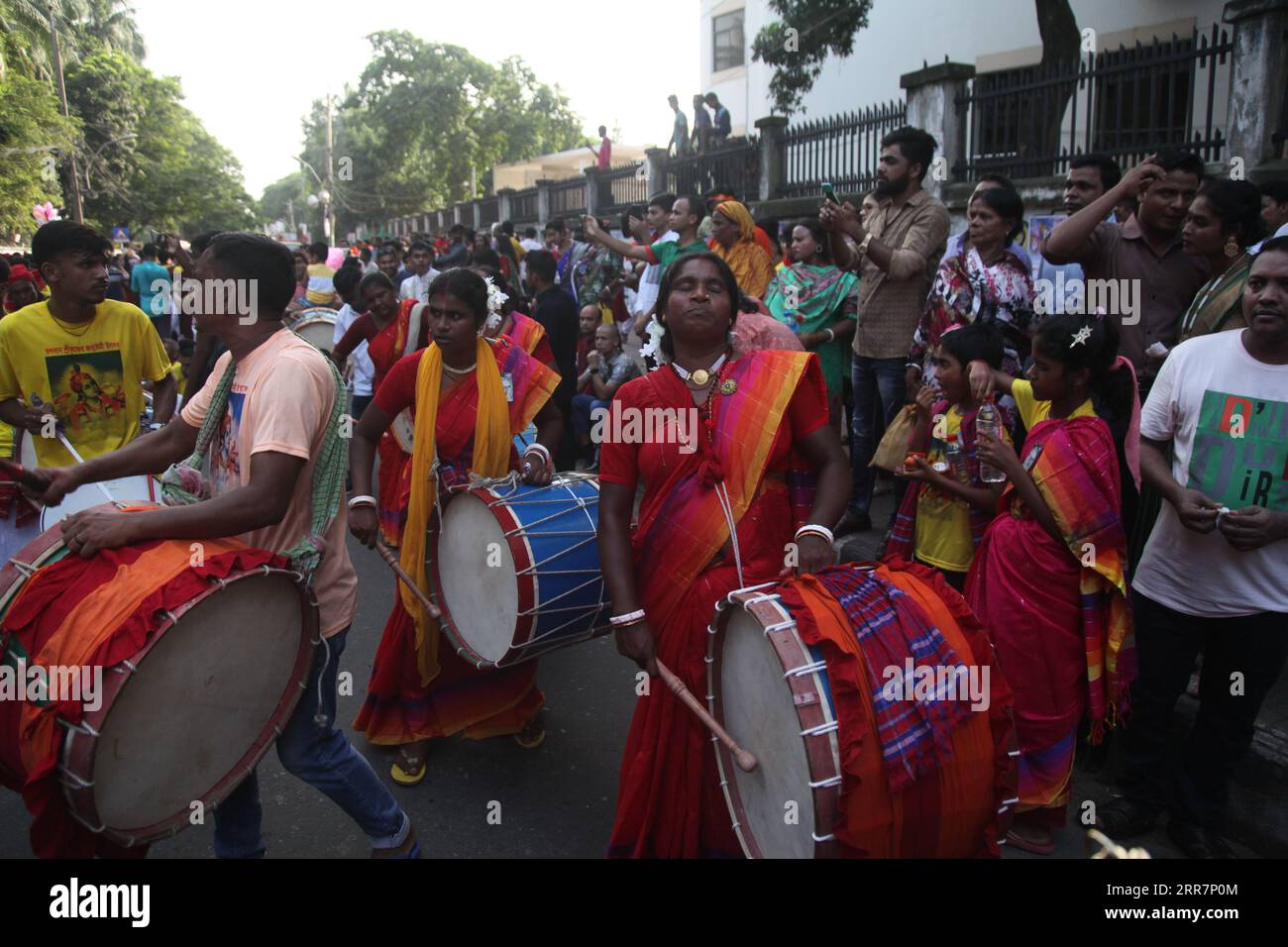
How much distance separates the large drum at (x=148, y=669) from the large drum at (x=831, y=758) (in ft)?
4.08

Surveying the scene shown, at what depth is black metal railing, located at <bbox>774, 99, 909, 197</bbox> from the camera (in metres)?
11.4

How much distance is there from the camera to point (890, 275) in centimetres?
577

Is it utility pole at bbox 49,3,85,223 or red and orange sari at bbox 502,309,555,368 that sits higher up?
utility pole at bbox 49,3,85,223

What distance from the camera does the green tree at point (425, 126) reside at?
45688 millimetres

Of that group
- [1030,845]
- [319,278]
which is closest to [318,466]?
[1030,845]

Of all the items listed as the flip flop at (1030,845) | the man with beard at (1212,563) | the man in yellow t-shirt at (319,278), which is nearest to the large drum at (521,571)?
the flip flop at (1030,845)

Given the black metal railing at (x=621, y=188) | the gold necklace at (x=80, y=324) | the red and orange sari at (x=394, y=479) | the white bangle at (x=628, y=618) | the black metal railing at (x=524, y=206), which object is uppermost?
the black metal railing at (x=524, y=206)

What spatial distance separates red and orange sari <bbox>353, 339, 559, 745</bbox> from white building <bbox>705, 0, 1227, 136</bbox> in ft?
31.1

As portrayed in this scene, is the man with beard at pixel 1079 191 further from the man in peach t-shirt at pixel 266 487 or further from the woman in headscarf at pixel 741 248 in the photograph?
the man in peach t-shirt at pixel 266 487

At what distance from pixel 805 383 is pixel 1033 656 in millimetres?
1386

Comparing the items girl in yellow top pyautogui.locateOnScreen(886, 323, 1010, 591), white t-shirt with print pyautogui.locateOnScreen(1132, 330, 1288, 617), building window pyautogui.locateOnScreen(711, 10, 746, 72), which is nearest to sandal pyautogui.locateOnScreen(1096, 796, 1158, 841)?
white t-shirt with print pyautogui.locateOnScreen(1132, 330, 1288, 617)

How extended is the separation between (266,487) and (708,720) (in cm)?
132

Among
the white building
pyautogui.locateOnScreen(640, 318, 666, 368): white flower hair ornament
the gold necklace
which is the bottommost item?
pyautogui.locateOnScreen(640, 318, 666, 368): white flower hair ornament

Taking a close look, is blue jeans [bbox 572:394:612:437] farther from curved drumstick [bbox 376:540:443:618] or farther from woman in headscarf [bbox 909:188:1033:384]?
curved drumstick [bbox 376:540:443:618]
